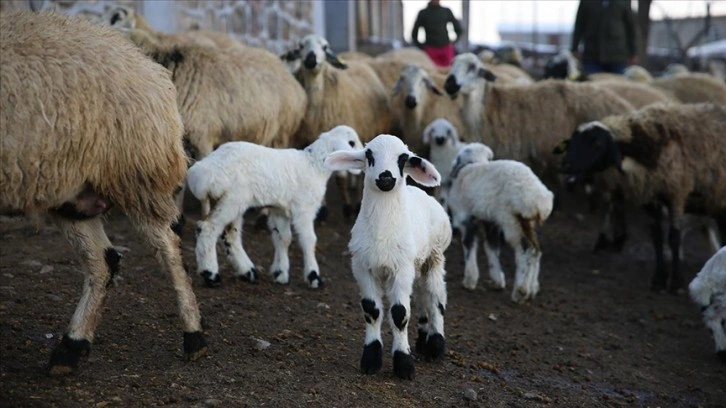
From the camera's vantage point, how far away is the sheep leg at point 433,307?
239 inches

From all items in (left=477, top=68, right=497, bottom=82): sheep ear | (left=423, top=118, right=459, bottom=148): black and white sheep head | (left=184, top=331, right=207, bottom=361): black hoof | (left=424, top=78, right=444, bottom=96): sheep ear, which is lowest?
(left=184, top=331, right=207, bottom=361): black hoof

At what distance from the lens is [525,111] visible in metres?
11.1

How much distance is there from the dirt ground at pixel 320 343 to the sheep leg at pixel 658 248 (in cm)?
17

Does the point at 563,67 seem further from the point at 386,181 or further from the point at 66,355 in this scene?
the point at 66,355

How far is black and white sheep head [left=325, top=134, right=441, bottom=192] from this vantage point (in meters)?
5.51

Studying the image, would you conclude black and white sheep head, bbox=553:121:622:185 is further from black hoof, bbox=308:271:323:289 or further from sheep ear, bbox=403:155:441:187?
sheep ear, bbox=403:155:441:187

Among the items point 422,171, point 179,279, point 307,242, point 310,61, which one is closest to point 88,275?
point 179,279

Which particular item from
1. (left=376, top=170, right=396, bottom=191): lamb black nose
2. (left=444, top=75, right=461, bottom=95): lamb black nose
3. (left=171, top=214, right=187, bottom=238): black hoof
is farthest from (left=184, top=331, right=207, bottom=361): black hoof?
(left=444, top=75, right=461, bottom=95): lamb black nose

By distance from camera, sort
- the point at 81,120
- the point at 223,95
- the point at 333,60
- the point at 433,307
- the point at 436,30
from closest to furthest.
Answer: the point at 81,120 < the point at 433,307 < the point at 223,95 < the point at 333,60 < the point at 436,30

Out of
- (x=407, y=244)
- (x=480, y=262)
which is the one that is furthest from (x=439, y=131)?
(x=407, y=244)

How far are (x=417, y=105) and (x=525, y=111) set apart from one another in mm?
1136

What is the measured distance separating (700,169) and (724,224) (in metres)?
0.67

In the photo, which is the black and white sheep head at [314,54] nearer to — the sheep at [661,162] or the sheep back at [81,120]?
the sheep at [661,162]

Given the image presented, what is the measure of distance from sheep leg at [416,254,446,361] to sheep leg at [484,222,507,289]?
7.86 ft
